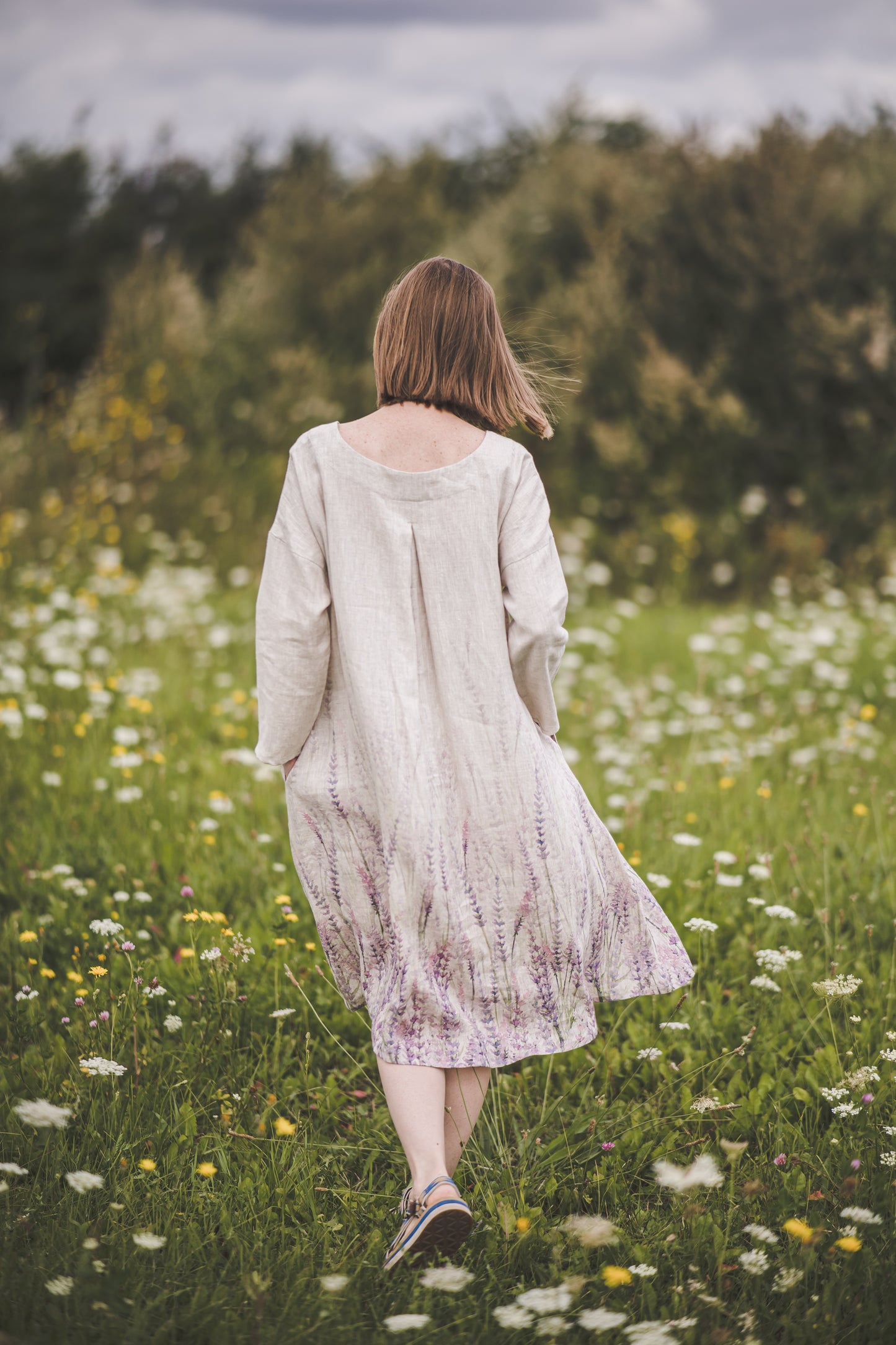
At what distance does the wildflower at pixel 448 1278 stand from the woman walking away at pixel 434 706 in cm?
34

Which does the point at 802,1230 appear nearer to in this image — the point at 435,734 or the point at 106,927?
the point at 435,734

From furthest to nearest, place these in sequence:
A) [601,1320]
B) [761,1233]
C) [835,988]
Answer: [835,988] < [761,1233] < [601,1320]

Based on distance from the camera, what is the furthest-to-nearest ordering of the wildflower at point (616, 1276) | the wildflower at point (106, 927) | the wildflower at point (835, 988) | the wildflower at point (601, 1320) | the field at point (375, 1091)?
the wildflower at point (106, 927), the wildflower at point (835, 988), the field at point (375, 1091), the wildflower at point (616, 1276), the wildflower at point (601, 1320)

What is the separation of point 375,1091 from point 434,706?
1044mm

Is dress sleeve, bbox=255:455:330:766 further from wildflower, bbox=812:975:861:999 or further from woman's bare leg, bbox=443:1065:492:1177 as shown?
wildflower, bbox=812:975:861:999

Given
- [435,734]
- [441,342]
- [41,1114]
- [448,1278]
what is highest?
[441,342]

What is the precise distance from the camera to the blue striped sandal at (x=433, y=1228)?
1.86 meters

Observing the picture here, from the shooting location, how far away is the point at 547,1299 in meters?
1.63

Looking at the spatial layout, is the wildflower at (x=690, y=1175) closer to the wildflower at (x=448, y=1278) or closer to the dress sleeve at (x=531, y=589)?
the wildflower at (x=448, y=1278)

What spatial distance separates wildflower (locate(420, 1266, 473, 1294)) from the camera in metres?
1.67

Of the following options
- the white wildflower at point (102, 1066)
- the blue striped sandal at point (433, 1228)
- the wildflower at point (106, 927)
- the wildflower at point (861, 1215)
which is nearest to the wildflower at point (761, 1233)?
the wildflower at point (861, 1215)

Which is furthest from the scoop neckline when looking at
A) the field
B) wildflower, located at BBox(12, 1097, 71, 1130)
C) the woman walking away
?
wildflower, located at BBox(12, 1097, 71, 1130)

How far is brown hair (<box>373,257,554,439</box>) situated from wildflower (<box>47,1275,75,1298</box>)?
1.66m

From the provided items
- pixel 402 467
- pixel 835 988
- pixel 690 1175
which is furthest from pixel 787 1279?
pixel 402 467
